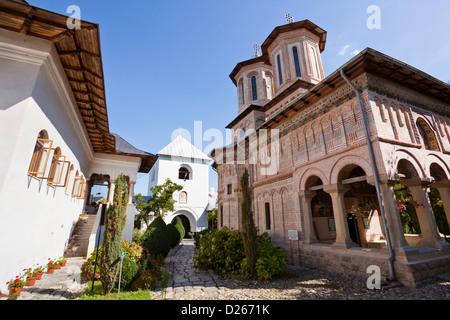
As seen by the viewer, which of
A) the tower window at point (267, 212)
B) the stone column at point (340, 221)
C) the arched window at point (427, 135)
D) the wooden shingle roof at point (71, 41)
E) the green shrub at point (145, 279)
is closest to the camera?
the wooden shingle roof at point (71, 41)

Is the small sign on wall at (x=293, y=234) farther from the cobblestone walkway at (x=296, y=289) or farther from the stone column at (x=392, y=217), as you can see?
the stone column at (x=392, y=217)

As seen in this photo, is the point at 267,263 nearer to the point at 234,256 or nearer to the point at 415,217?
the point at 234,256

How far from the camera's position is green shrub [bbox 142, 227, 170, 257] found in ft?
32.3

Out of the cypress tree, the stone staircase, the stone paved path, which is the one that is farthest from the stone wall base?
the stone staircase

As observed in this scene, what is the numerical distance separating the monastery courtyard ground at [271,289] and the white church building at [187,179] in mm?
17330

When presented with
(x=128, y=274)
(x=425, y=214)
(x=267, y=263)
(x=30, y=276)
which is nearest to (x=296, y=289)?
(x=267, y=263)

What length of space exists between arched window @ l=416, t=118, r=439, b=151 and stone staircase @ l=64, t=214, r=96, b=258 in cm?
1625

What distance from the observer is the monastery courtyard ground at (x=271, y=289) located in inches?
205

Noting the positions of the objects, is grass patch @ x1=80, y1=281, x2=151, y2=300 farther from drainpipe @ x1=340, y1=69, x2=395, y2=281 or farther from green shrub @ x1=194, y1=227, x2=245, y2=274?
drainpipe @ x1=340, y1=69, x2=395, y2=281

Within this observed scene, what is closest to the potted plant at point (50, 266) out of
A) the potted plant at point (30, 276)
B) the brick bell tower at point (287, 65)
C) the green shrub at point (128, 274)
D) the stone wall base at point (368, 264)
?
the potted plant at point (30, 276)

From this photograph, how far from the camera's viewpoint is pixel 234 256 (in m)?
8.32

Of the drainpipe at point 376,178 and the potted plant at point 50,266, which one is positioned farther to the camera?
the potted plant at point 50,266

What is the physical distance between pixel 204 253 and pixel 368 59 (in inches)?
374
